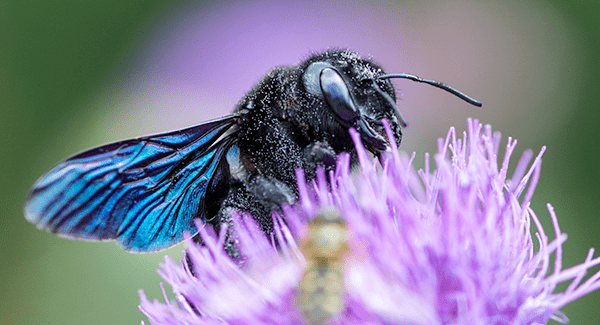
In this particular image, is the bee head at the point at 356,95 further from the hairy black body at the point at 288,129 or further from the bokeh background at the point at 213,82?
the bokeh background at the point at 213,82

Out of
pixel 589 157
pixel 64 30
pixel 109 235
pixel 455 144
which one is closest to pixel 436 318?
pixel 455 144

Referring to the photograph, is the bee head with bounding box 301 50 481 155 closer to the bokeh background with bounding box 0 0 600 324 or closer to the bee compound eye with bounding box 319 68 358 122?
the bee compound eye with bounding box 319 68 358 122

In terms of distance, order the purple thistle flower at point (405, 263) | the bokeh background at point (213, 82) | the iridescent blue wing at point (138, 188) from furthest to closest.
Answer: the bokeh background at point (213, 82) → the iridescent blue wing at point (138, 188) → the purple thistle flower at point (405, 263)

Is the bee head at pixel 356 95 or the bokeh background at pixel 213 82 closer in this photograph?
→ the bee head at pixel 356 95

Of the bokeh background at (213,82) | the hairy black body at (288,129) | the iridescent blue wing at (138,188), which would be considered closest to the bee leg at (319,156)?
the hairy black body at (288,129)

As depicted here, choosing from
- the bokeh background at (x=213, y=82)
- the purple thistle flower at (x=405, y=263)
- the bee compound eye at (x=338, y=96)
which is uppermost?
the bokeh background at (x=213, y=82)

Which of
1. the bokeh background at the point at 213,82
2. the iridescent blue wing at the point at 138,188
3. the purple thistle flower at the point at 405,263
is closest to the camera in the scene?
the purple thistle flower at the point at 405,263

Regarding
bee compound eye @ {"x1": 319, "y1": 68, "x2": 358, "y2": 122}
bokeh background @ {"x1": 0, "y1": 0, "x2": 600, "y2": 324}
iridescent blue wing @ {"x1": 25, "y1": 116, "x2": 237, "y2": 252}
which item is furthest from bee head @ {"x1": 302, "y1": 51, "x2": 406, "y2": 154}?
bokeh background @ {"x1": 0, "y1": 0, "x2": 600, "y2": 324}

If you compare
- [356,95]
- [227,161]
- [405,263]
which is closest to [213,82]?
[227,161]
